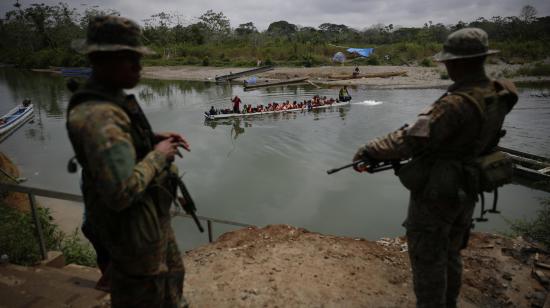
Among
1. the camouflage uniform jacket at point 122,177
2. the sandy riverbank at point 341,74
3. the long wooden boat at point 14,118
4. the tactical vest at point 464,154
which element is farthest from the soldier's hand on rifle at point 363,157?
the sandy riverbank at point 341,74

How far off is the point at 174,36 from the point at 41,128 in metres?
45.3

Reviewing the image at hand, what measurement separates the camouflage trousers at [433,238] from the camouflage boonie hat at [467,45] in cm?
88

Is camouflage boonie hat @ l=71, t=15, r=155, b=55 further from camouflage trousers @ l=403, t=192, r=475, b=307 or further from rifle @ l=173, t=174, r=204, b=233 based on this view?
camouflage trousers @ l=403, t=192, r=475, b=307

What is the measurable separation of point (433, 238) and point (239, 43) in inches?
2261

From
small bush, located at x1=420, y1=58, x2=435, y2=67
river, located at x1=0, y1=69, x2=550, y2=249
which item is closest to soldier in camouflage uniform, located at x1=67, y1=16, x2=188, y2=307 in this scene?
river, located at x1=0, y1=69, x2=550, y2=249

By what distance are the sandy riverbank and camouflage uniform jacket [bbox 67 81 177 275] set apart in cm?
2966

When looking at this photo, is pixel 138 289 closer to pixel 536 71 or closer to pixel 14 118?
pixel 14 118

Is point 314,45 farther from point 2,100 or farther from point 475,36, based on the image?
point 475,36

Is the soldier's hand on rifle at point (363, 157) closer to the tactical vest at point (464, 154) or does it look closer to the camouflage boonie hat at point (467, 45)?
the tactical vest at point (464, 154)

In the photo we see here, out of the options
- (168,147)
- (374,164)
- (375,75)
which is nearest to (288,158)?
(374,164)

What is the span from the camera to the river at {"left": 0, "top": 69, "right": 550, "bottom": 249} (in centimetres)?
802

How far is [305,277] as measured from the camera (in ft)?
11.5

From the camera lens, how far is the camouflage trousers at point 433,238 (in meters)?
2.37

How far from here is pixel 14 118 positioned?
18516 mm
